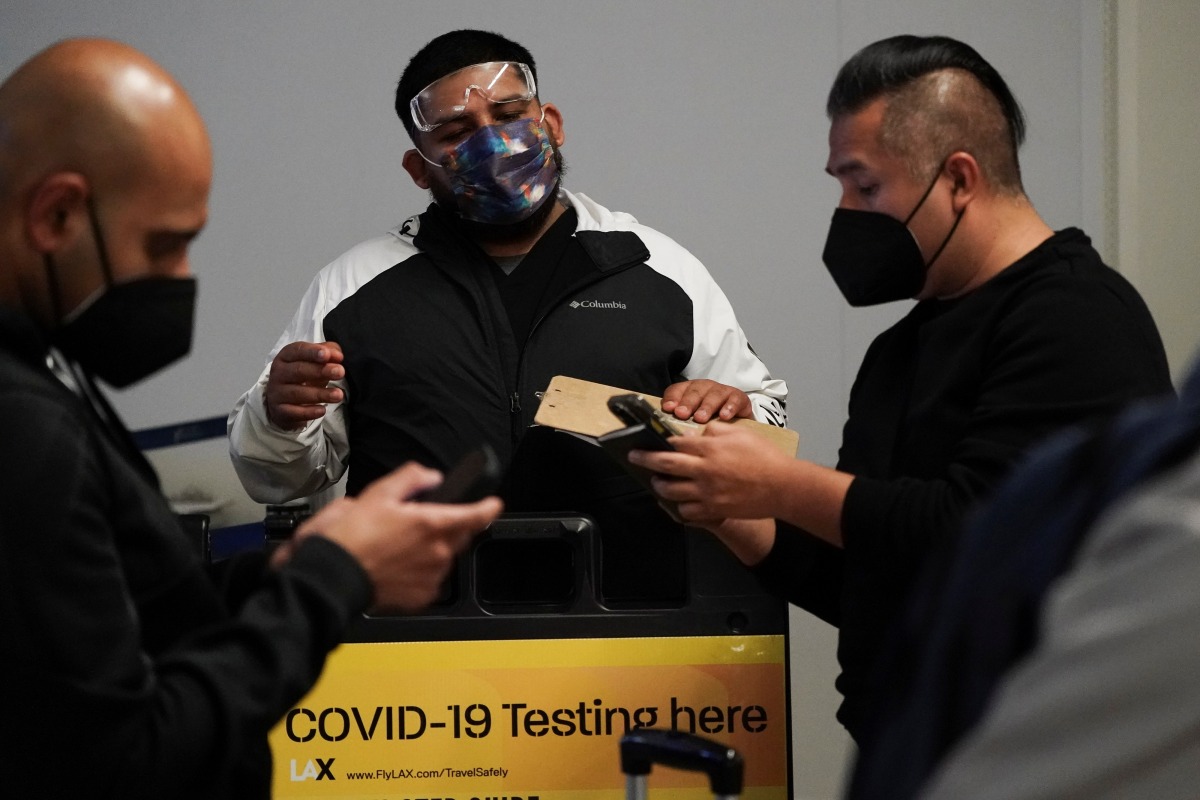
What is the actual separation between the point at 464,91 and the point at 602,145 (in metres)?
1.12

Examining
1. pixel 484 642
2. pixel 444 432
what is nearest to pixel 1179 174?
pixel 444 432

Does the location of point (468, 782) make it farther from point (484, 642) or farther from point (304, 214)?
point (304, 214)

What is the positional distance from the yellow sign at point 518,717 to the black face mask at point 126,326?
2.97 feet

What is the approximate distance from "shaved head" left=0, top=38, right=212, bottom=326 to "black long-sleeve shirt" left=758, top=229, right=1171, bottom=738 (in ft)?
2.97

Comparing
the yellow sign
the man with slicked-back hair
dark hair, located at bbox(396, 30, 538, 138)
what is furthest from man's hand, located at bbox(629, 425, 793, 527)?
dark hair, located at bbox(396, 30, 538, 138)

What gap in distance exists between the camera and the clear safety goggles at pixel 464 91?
246 centimetres

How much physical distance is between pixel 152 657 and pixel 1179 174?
3159mm

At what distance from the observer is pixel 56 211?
3.46ft

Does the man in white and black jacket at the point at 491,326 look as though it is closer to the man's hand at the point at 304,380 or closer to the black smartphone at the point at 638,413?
the man's hand at the point at 304,380

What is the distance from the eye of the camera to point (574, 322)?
8.11 feet

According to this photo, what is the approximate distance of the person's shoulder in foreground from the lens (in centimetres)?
95

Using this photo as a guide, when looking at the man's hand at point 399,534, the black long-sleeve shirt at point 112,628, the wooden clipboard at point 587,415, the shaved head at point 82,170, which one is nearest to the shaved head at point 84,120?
Answer: the shaved head at point 82,170

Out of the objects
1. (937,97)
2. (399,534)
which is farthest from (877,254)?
(399,534)

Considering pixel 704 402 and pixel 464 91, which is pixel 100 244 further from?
pixel 464 91
